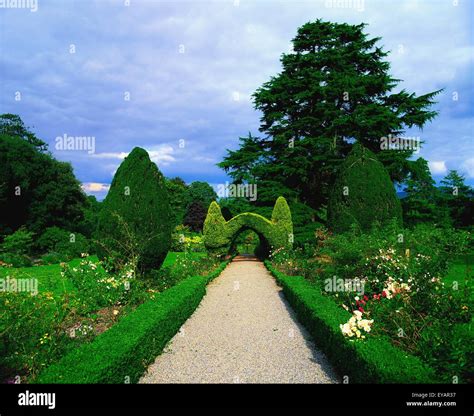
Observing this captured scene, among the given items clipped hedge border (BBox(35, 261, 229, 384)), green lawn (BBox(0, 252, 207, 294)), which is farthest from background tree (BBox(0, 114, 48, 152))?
clipped hedge border (BBox(35, 261, 229, 384))

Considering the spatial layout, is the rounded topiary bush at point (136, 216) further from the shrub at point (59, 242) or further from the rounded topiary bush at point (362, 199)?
the shrub at point (59, 242)

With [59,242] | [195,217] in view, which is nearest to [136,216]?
[59,242]

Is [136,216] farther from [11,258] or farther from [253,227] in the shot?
[253,227]

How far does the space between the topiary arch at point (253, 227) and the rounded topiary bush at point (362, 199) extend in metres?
6.31

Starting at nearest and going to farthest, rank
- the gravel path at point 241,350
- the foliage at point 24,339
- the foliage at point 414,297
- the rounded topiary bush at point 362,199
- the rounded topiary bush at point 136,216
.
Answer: the foliage at point 414,297 < the foliage at point 24,339 < the gravel path at point 241,350 < the rounded topiary bush at point 136,216 < the rounded topiary bush at point 362,199

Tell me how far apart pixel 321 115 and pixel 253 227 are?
24.1 feet

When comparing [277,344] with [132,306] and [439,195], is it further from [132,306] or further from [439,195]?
[439,195]

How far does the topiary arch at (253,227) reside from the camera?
18.1 metres

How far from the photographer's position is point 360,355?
3746 millimetres

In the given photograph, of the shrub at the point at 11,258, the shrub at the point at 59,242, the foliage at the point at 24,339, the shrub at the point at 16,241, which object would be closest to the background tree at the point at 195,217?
the shrub at the point at 59,242

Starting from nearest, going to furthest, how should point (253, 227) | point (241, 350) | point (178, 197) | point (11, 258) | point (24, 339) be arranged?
point (24, 339)
point (241, 350)
point (11, 258)
point (253, 227)
point (178, 197)
